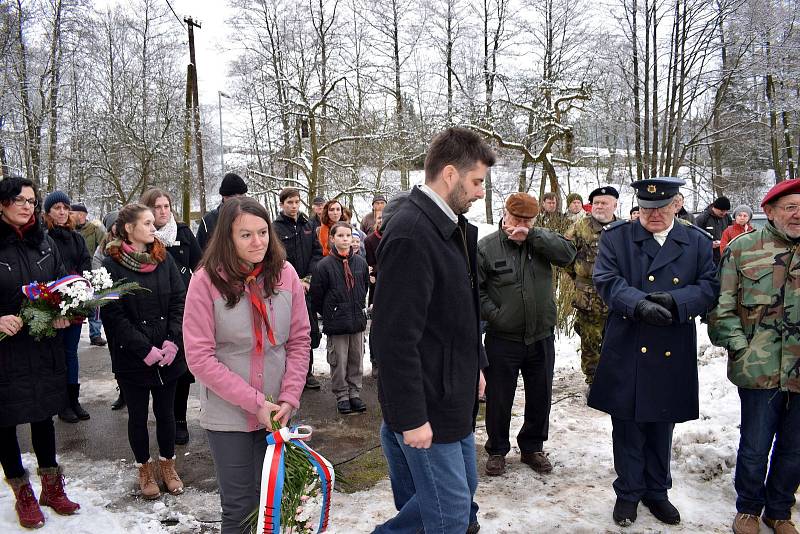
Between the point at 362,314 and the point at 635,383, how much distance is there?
3128 millimetres

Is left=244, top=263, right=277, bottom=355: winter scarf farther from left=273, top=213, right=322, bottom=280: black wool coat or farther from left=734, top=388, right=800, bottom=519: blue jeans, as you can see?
left=273, top=213, right=322, bottom=280: black wool coat

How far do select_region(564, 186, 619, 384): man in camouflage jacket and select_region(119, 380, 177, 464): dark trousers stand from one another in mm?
3822

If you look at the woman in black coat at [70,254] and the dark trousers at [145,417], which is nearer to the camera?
the dark trousers at [145,417]

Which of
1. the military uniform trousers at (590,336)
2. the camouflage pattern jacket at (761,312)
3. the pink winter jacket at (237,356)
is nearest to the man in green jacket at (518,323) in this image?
the camouflage pattern jacket at (761,312)

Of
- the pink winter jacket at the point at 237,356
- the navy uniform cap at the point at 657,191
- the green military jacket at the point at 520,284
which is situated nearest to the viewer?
the pink winter jacket at the point at 237,356

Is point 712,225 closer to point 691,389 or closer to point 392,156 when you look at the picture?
point 691,389

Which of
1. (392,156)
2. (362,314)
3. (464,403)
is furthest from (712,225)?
(392,156)

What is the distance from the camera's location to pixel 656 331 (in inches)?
134

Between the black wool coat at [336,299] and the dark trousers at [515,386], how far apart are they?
6.34 ft

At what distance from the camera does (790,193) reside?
10.4ft

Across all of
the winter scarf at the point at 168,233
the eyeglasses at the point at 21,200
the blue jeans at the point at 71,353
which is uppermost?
the eyeglasses at the point at 21,200

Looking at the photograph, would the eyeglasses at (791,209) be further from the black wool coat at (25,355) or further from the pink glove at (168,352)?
the black wool coat at (25,355)

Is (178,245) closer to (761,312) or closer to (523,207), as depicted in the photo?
(523,207)

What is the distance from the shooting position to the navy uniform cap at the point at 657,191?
3.41 metres
